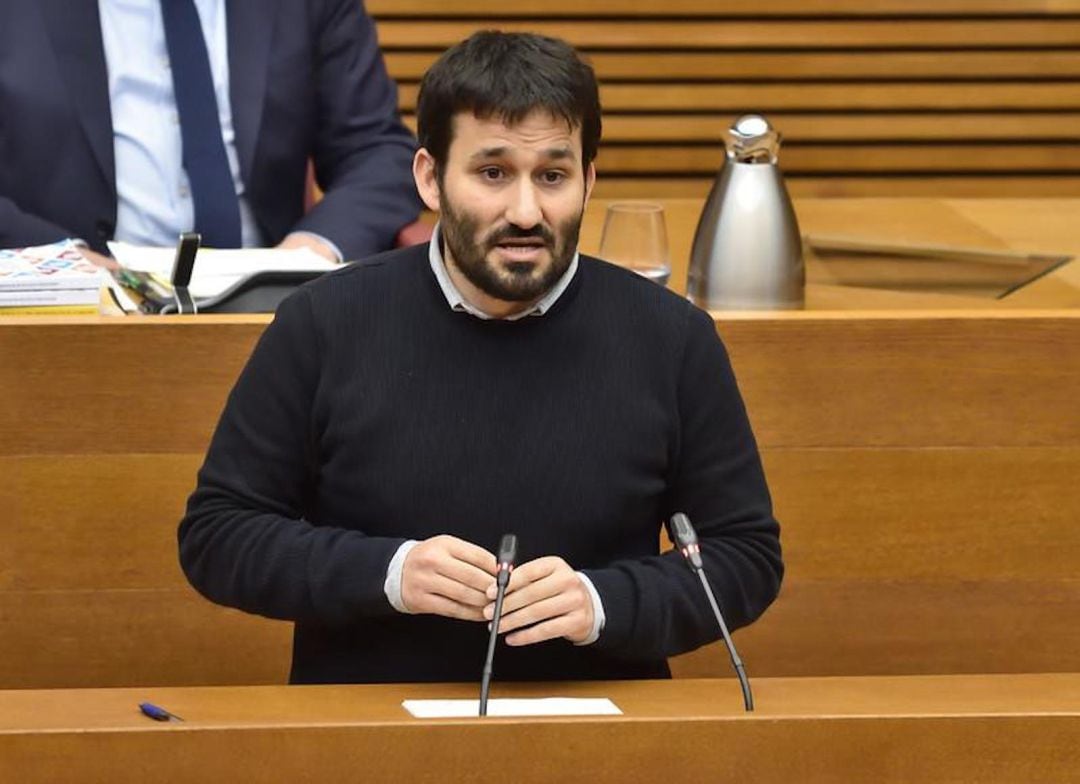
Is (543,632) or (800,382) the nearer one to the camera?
(543,632)

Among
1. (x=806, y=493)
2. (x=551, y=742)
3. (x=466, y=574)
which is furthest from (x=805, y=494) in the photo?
(x=551, y=742)

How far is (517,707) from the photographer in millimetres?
1581

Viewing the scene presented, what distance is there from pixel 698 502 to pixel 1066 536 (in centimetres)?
78

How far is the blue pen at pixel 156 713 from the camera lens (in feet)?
4.93

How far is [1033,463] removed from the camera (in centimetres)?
239

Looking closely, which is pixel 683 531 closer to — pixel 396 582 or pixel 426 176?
pixel 396 582

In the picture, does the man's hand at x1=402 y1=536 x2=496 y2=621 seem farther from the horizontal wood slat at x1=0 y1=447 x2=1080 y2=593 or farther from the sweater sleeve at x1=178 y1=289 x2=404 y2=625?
the horizontal wood slat at x1=0 y1=447 x2=1080 y2=593

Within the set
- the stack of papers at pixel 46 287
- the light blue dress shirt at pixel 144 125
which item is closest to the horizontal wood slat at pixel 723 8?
the light blue dress shirt at pixel 144 125

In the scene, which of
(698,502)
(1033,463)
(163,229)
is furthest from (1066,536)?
(163,229)

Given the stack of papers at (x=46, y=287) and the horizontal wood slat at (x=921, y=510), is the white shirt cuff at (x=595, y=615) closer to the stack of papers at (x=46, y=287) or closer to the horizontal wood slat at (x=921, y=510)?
the horizontal wood slat at (x=921, y=510)

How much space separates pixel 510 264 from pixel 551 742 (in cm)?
48

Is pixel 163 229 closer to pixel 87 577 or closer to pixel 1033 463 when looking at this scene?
pixel 87 577

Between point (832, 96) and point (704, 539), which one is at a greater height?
point (832, 96)

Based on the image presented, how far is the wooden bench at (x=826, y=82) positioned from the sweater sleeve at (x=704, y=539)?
276 cm
